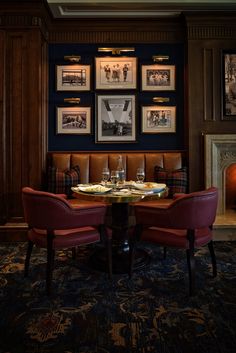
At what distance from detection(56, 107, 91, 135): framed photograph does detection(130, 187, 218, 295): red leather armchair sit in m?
2.56

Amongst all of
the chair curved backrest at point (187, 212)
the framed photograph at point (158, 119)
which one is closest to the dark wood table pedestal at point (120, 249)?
the chair curved backrest at point (187, 212)

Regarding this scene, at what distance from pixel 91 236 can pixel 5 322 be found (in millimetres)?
954

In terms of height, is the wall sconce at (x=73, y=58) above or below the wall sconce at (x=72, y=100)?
above

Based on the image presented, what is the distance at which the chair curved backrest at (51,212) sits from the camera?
7.77 ft

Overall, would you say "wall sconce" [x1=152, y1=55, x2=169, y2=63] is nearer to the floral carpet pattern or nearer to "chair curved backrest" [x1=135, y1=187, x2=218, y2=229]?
"chair curved backrest" [x1=135, y1=187, x2=218, y2=229]

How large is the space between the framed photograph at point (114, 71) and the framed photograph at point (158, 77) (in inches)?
7.3

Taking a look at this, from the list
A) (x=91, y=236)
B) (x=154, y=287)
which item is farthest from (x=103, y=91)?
(x=154, y=287)

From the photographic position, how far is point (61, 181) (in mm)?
4152

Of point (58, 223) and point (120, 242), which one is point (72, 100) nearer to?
point (120, 242)

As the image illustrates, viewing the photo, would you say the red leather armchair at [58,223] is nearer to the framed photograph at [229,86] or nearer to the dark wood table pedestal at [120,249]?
the dark wood table pedestal at [120,249]

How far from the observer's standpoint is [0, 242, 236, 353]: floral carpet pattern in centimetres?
180

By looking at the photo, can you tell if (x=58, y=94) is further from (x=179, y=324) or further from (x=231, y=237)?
(x=179, y=324)

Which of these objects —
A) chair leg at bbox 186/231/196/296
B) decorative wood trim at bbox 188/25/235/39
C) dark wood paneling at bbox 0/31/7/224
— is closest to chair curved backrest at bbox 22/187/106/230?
chair leg at bbox 186/231/196/296

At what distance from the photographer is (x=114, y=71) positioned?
15.6 feet
